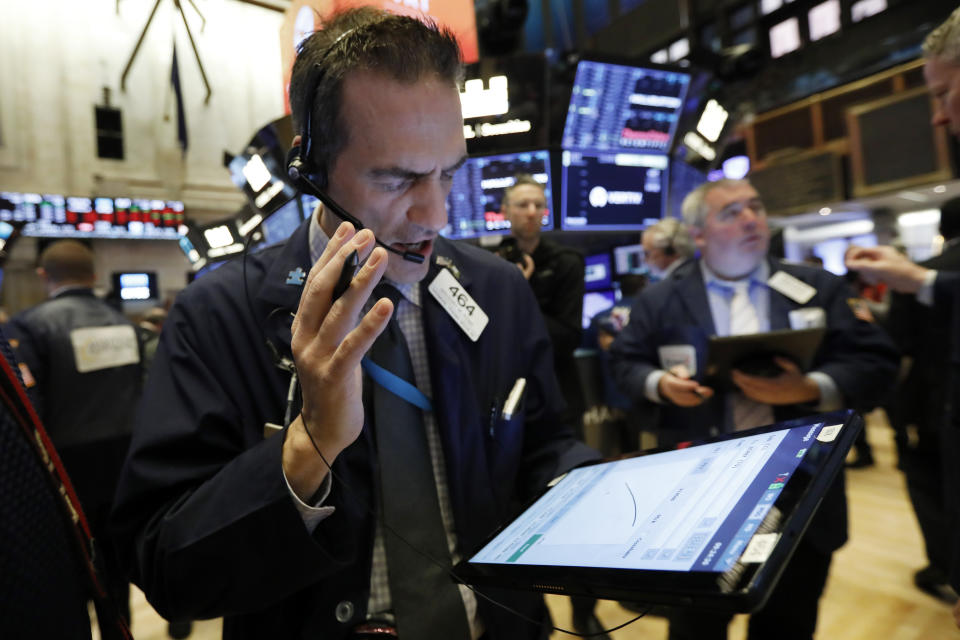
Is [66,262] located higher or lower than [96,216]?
lower

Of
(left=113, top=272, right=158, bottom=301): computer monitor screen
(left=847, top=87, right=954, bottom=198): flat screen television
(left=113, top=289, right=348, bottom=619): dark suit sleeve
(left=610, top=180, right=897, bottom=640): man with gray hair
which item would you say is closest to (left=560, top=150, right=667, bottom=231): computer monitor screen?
(left=610, top=180, right=897, bottom=640): man with gray hair

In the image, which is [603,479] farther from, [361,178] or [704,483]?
[361,178]

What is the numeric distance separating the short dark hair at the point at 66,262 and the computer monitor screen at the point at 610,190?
117 inches

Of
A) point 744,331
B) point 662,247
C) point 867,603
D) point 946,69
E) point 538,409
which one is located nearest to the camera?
point 538,409

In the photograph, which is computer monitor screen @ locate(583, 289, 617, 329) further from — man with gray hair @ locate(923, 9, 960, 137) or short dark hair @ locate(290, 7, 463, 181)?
short dark hair @ locate(290, 7, 463, 181)

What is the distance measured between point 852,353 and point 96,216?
29.1 ft

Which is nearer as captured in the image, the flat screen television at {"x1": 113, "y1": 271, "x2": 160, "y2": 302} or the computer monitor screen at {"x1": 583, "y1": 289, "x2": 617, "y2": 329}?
the computer monitor screen at {"x1": 583, "y1": 289, "x2": 617, "y2": 329}

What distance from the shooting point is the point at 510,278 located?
3.84 ft

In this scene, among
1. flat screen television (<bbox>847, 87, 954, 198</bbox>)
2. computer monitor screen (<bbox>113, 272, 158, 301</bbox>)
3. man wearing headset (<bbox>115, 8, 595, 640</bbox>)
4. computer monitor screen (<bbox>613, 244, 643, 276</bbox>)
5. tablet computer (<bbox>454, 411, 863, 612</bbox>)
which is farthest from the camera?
flat screen television (<bbox>847, 87, 954, 198</bbox>)

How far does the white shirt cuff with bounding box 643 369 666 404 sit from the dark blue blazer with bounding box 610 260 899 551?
0.07 ft

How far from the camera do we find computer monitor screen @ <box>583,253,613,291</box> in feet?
16.2

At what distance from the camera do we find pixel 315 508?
739 mm

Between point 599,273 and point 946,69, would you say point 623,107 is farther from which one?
point 946,69

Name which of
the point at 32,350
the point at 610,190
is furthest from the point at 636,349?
the point at 32,350
